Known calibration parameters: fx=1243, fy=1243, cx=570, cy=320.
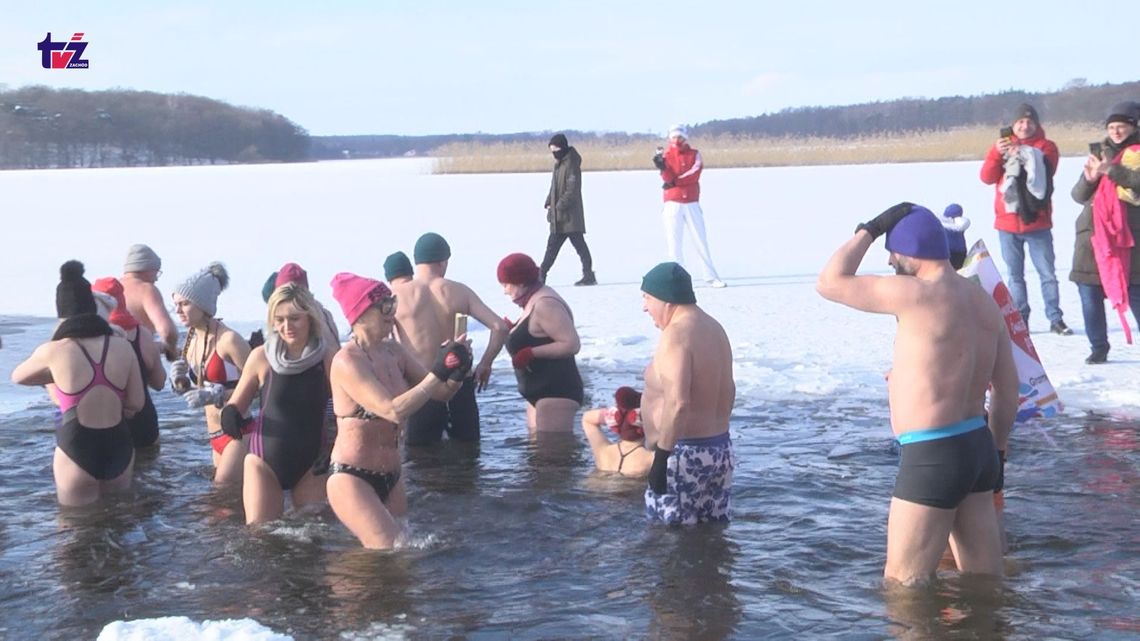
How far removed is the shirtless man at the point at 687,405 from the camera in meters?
5.78

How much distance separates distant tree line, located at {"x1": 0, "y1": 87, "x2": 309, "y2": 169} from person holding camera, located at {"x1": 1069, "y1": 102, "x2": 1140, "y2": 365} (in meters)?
59.1

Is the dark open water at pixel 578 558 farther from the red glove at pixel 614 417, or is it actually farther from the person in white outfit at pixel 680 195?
the person in white outfit at pixel 680 195

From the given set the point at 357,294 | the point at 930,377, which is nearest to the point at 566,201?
the point at 357,294

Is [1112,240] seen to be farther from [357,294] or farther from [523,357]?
[357,294]

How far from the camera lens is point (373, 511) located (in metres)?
5.73

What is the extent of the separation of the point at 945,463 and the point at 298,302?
9.93 ft

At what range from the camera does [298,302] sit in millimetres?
5883

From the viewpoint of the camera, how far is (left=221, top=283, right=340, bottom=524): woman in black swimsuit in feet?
19.8

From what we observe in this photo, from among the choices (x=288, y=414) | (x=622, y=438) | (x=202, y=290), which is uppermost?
(x=202, y=290)

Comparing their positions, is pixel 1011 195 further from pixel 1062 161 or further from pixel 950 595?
pixel 1062 161

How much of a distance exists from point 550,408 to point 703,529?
2.33 meters

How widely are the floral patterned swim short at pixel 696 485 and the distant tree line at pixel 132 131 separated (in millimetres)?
60613

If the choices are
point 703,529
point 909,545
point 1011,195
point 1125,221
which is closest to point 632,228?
point 1011,195

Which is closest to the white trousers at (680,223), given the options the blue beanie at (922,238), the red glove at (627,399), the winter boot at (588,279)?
the winter boot at (588,279)
